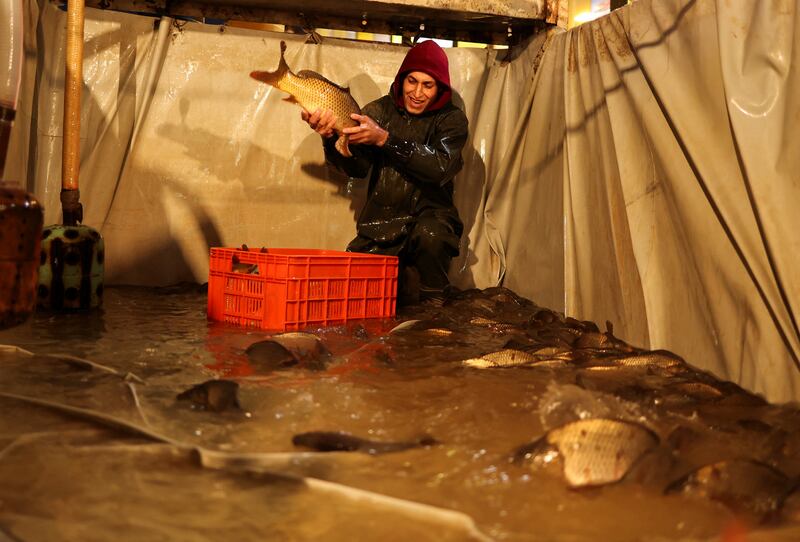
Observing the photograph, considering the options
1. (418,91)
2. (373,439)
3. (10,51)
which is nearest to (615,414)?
(373,439)

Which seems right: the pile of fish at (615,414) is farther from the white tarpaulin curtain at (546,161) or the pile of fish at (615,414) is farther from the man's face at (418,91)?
the man's face at (418,91)

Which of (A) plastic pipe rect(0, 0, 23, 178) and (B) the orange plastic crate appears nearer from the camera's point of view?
(A) plastic pipe rect(0, 0, 23, 178)

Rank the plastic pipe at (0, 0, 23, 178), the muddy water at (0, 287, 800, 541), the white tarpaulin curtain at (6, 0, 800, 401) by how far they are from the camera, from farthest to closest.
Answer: the white tarpaulin curtain at (6, 0, 800, 401), the plastic pipe at (0, 0, 23, 178), the muddy water at (0, 287, 800, 541)

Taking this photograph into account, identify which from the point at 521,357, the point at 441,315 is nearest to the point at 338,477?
the point at 521,357

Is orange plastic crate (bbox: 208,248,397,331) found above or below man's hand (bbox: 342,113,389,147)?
below

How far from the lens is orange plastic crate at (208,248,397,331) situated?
12.3 feet

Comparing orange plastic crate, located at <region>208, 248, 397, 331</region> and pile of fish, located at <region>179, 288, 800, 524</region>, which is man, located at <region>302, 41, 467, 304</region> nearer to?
orange plastic crate, located at <region>208, 248, 397, 331</region>

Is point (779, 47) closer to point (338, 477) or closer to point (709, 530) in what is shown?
point (709, 530)

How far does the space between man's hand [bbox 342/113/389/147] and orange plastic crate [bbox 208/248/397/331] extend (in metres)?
0.78

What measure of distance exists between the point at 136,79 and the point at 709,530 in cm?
480

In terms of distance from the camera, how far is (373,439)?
6.79ft

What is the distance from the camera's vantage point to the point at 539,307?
4.72m

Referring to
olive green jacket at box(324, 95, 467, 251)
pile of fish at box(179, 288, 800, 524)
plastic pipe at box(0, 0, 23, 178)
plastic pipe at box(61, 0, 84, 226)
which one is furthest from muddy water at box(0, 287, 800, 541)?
olive green jacket at box(324, 95, 467, 251)

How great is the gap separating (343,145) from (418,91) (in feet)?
2.50
